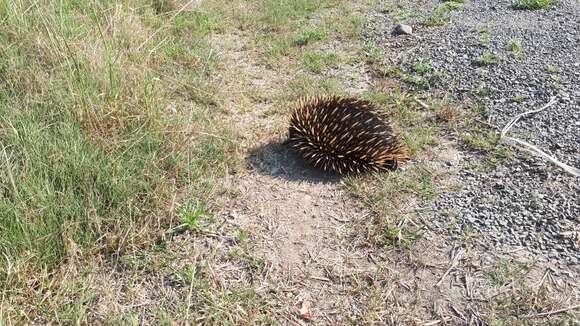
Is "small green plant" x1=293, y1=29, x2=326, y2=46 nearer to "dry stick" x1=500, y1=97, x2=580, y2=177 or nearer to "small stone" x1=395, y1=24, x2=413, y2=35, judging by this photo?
"small stone" x1=395, y1=24, x2=413, y2=35

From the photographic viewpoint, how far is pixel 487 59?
16.0 feet

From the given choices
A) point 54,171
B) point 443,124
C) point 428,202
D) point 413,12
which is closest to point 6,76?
point 54,171

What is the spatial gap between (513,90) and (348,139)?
→ 1.89 metres

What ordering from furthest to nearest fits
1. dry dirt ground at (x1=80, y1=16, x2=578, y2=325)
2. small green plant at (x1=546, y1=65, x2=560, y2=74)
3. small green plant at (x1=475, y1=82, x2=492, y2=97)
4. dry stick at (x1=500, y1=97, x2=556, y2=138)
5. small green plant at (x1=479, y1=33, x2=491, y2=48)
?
small green plant at (x1=479, y1=33, x2=491, y2=48) → small green plant at (x1=546, y1=65, x2=560, y2=74) → small green plant at (x1=475, y1=82, x2=492, y2=97) → dry stick at (x1=500, y1=97, x2=556, y2=138) → dry dirt ground at (x1=80, y1=16, x2=578, y2=325)

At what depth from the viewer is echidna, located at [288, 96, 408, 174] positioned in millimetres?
3318

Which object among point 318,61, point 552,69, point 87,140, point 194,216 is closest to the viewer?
point 194,216

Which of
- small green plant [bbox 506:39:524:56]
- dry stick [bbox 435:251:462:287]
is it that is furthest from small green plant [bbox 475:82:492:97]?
dry stick [bbox 435:251:462:287]

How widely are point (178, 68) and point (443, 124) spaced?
2399 mm

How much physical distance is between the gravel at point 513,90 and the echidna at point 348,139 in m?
0.48

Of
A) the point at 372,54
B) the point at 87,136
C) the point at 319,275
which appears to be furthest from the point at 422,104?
the point at 87,136

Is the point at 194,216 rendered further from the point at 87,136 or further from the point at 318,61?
the point at 318,61

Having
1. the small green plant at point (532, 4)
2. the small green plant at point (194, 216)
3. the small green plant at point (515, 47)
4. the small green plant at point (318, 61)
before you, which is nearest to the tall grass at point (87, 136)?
the small green plant at point (194, 216)

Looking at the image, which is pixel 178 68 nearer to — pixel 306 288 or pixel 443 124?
pixel 443 124

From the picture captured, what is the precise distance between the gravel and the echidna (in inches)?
18.8
